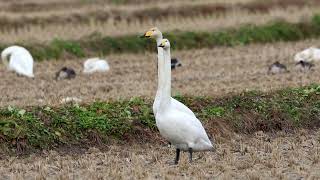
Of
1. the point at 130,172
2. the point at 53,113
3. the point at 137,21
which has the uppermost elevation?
the point at 137,21

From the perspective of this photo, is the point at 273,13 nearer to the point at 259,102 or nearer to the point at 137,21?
the point at 137,21

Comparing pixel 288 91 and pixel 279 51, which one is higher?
pixel 279 51

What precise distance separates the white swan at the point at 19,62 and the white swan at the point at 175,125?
32.7 ft

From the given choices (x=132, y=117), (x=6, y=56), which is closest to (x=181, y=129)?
(x=132, y=117)

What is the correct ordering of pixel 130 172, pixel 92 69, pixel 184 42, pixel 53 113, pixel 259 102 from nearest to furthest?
pixel 130 172
pixel 53 113
pixel 259 102
pixel 92 69
pixel 184 42

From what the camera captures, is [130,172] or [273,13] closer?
[130,172]

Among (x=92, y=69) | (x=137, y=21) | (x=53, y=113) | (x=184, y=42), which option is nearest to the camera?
(x=53, y=113)

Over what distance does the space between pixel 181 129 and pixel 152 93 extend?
5434 mm

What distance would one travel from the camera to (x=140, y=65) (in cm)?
2092

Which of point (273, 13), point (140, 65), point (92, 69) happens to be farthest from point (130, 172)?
point (273, 13)

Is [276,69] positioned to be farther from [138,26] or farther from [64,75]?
[138,26]

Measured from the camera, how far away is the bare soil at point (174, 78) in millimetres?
14797

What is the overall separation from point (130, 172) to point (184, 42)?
16.6 m

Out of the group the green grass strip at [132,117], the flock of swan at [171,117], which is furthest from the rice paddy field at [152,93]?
the flock of swan at [171,117]
